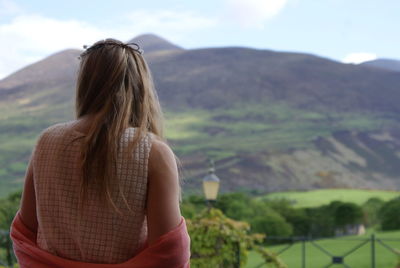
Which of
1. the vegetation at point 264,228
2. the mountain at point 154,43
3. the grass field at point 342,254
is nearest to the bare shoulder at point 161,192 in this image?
the vegetation at point 264,228

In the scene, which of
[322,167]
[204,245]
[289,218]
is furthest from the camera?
[322,167]

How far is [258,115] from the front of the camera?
105m

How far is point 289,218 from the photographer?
29.2 metres

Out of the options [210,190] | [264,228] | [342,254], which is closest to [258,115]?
[264,228]

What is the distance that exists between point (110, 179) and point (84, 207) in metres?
0.10

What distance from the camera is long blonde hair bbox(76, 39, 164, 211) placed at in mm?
1521

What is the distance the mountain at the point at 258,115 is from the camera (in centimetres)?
8038

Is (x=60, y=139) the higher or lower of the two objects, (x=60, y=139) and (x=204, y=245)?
the higher

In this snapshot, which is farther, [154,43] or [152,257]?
[154,43]

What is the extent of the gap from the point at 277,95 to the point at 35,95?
135ft

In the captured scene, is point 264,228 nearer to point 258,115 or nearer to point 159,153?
point 159,153

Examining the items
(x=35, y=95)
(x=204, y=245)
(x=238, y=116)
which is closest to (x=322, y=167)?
(x=238, y=116)

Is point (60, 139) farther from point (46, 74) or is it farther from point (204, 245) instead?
point (46, 74)

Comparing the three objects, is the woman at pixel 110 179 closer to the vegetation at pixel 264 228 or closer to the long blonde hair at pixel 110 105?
the long blonde hair at pixel 110 105
